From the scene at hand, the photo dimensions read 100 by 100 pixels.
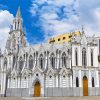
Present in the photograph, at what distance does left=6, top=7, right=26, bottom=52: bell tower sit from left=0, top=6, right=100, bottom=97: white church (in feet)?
4.49

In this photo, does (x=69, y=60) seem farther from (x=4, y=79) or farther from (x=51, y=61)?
(x=4, y=79)

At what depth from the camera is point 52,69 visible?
6631 cm

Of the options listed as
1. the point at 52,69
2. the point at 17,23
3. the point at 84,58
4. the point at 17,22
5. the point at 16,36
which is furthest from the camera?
the point at 17,22

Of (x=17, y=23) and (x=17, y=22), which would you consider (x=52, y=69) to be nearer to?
(x=17, y=23)

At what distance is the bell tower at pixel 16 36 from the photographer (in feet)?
255

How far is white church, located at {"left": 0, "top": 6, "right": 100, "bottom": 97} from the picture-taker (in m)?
63.1

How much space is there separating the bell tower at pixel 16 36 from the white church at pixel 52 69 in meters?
1.37

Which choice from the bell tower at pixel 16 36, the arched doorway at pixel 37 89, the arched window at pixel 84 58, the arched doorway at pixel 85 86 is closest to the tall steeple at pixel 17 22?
the bell tower at pixel 16 36

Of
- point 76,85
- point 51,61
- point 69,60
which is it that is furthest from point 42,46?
point 76,85

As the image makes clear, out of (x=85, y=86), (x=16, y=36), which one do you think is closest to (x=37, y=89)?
(x=85, y=86)

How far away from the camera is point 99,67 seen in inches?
2514

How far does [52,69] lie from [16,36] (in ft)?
64.2

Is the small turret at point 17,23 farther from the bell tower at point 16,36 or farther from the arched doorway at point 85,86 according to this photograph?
the arched doorway at point 85,86

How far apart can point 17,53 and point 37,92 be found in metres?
14.3
